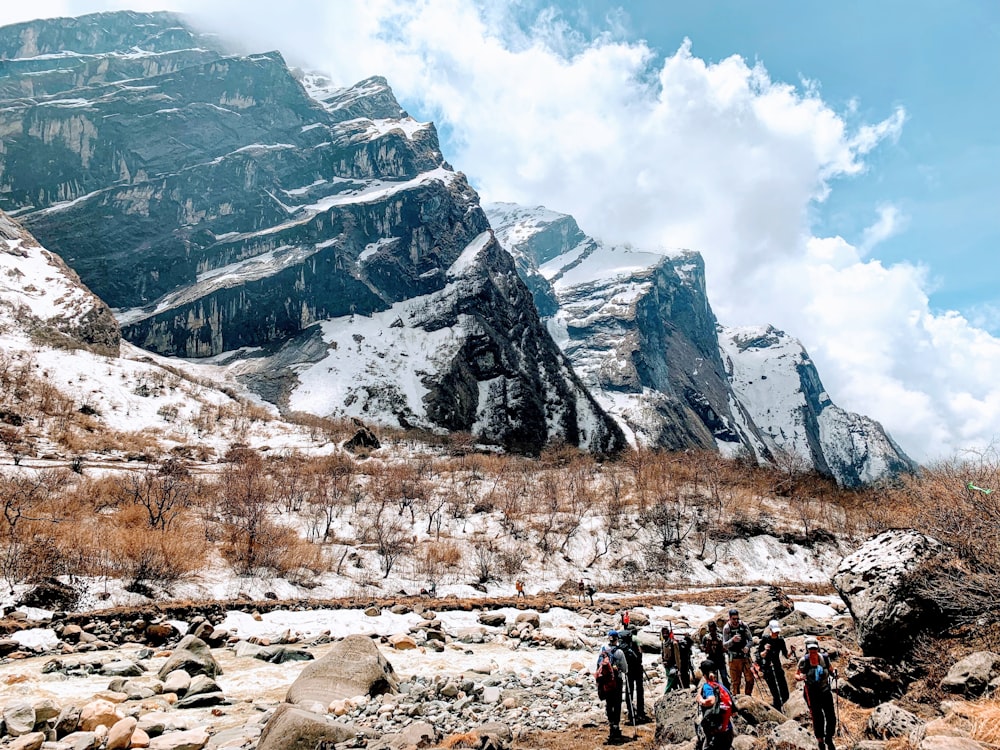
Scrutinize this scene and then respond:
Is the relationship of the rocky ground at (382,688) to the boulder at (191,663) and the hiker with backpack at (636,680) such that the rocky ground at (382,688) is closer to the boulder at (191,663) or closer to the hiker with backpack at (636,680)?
the boulder at (191,663)

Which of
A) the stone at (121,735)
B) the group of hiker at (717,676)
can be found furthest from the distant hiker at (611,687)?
the stone at (121,735)

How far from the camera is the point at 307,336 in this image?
517ft

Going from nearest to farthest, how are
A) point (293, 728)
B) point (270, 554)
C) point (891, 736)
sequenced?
point (891, 736)
point (293, 728)
point (270, 554)

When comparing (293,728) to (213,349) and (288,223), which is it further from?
(288,223)

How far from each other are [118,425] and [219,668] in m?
69.3

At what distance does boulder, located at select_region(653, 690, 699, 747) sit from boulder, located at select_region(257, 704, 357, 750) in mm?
5715

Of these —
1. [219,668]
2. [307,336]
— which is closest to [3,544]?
[219,668]

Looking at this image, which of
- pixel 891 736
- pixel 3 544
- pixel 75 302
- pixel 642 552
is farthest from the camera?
pixel 75 302

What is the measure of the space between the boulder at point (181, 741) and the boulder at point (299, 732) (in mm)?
1233

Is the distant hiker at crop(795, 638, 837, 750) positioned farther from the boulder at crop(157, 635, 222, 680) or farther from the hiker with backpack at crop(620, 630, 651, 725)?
the boulder at crop(157, 635, 222, 680)

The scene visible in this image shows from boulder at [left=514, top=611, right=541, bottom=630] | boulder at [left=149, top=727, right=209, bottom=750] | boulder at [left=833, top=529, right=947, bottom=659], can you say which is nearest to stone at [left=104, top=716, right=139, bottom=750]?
boulder at [left=149, top=727, right=209, bottom=750]

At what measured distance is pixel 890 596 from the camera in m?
12.4

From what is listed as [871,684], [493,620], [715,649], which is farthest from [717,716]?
[493,620]

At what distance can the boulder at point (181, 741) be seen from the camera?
9734 millimetres
